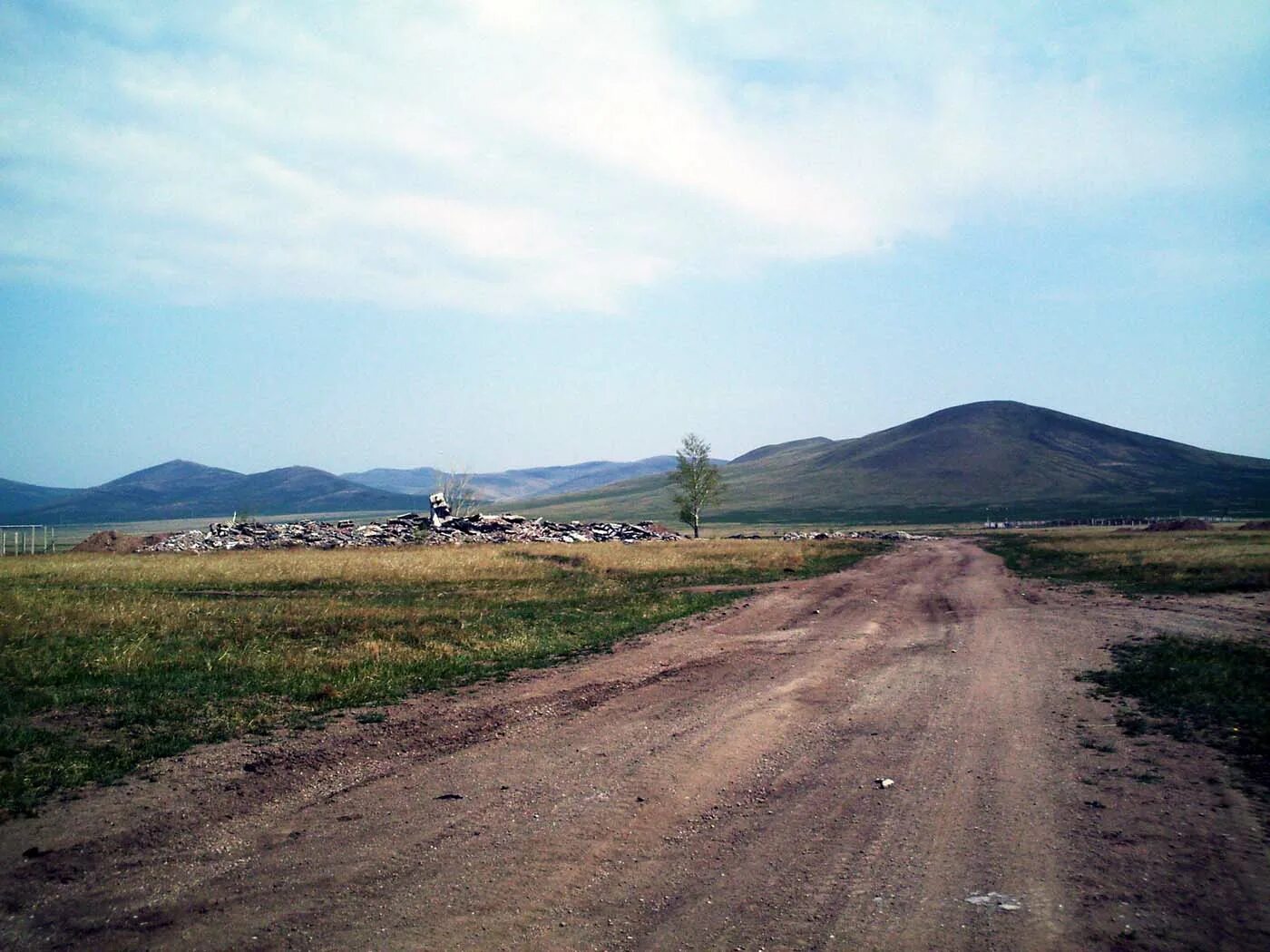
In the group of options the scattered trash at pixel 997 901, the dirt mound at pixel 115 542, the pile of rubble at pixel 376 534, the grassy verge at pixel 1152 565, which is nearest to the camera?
the scattered trash at pixel 997 901

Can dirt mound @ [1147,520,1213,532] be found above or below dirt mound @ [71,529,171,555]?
above

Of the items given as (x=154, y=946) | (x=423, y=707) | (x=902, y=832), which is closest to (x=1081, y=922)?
(x=902, y=832)

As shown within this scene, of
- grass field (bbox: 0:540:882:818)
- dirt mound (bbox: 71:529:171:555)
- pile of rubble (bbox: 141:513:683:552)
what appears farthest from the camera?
pile of rubble (bbox: 141:513:683:552)

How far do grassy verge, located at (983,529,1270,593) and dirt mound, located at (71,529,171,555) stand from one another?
2006 inches

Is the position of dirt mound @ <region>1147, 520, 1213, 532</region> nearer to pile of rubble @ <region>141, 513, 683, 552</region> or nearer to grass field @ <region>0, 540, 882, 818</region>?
pile of rubble @ <region>141, 513, 683, 552</region>

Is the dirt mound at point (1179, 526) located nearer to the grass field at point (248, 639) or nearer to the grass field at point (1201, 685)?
the grass field at point (1201, 685)

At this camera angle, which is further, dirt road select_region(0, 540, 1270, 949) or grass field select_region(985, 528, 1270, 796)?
grass field select_region(985, 528, 1270, 796)

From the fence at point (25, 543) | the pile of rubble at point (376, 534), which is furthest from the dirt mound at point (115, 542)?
the fence at point (25, 543)

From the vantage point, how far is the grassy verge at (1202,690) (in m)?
8.94

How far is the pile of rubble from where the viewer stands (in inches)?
1997

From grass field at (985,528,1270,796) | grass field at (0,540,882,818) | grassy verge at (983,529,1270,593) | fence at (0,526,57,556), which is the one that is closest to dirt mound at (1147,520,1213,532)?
grassy verge at (983,529,1270,593)

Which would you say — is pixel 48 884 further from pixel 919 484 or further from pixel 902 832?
pixel 919 484

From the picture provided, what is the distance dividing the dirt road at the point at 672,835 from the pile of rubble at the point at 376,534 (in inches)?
1746

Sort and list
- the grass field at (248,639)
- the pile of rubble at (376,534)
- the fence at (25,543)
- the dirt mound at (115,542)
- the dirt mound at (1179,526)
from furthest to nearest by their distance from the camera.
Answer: the dirt mound at (1179,526), the pile of rubble at (376,534), the fence at (25,543), the dirt mound at (115,542), the grass field at (248,639)
